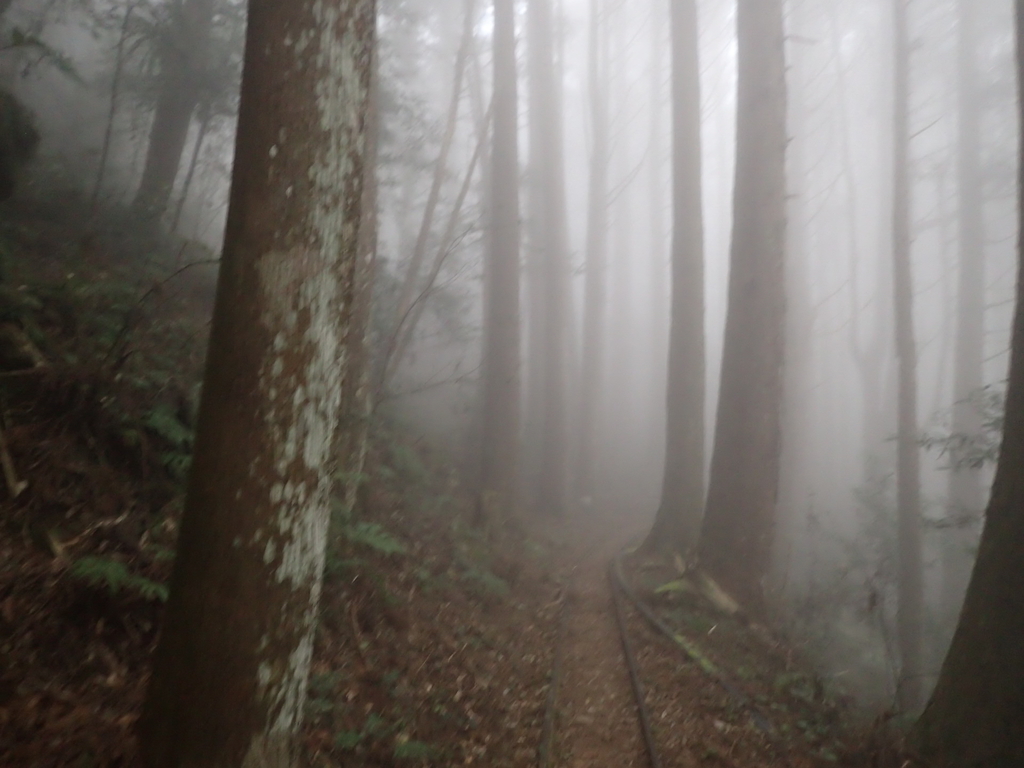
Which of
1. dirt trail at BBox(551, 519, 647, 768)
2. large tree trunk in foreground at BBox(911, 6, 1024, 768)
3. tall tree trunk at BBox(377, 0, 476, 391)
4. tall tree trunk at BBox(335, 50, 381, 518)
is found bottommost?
dirt trail at BBox(551, 519, 647, 768)

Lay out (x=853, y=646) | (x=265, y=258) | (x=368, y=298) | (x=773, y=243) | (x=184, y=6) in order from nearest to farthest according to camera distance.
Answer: (x=265, y=258)
(x=368, y=298)
(x=773, y=243)
(x=184, y=6)
(x=853, y=646)

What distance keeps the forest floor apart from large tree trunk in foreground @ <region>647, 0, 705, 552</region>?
106 inches

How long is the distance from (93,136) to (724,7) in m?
21.7

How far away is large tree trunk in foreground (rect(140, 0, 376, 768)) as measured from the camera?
299cm

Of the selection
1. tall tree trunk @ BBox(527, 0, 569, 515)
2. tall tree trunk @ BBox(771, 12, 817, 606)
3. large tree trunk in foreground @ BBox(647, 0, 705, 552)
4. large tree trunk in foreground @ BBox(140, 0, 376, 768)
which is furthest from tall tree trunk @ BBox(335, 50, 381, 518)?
tall tree trunk @ BBox(771, 12, 817, 606)

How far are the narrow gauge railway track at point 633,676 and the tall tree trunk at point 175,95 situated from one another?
31.1 ft

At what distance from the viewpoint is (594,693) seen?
24.0 feet

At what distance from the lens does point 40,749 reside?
347cm

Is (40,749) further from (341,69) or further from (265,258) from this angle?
(341,69)

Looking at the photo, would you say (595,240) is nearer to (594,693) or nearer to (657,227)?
(657,227)

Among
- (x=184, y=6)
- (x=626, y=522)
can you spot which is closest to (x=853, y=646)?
(x=626, y=522)

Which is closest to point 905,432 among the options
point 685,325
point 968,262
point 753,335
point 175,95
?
point 685,325

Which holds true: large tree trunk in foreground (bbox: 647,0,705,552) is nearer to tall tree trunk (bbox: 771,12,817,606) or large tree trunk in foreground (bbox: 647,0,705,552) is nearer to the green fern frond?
tall tree trunk (bbox: 771,12,817,606)

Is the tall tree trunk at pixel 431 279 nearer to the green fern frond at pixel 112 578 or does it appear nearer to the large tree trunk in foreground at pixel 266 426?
the green fern frond at pixel 112 578
